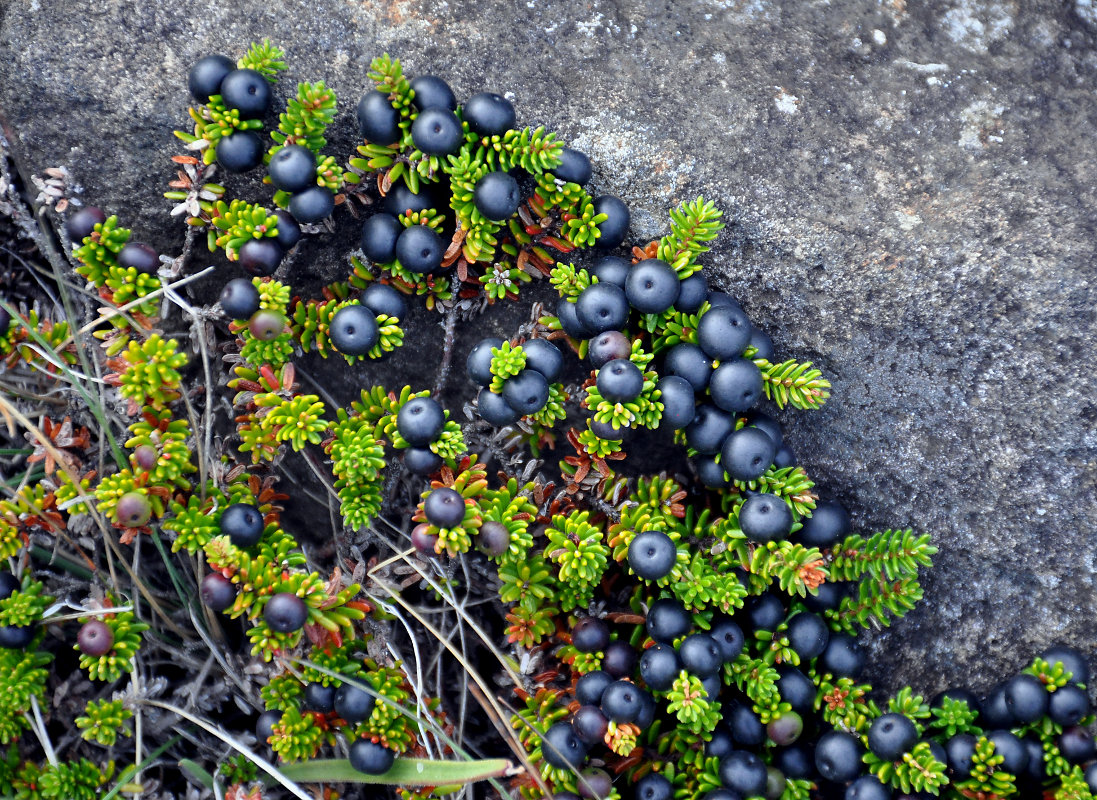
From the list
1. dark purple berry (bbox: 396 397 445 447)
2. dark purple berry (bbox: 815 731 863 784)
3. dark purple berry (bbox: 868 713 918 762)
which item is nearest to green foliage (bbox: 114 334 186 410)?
dark purple berry (bbox: 396 397 445 447)

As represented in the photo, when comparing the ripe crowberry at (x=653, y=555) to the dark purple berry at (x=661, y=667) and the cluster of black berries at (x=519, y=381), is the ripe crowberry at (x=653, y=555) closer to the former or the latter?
the dark purple berry at (x=661, y=667)

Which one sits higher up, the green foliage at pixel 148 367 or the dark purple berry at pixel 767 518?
the green foliage at pixel 148 367

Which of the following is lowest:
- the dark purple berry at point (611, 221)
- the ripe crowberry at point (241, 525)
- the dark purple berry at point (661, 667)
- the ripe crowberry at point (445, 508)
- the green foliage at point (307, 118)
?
the dark purple berry at point (661, 667)

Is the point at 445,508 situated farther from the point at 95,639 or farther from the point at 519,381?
the point at 95,639

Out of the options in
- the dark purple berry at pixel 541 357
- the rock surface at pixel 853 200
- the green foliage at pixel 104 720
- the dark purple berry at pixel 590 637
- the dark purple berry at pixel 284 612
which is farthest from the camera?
the rock surface at pixel 853 200

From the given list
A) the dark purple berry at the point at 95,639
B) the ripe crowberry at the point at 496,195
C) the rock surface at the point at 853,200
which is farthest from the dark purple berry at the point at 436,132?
the dark purple berry at the point at 95,639

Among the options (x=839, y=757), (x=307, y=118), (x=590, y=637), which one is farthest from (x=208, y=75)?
(x=839, y=757)

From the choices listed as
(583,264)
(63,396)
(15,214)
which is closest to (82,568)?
(63,396)
